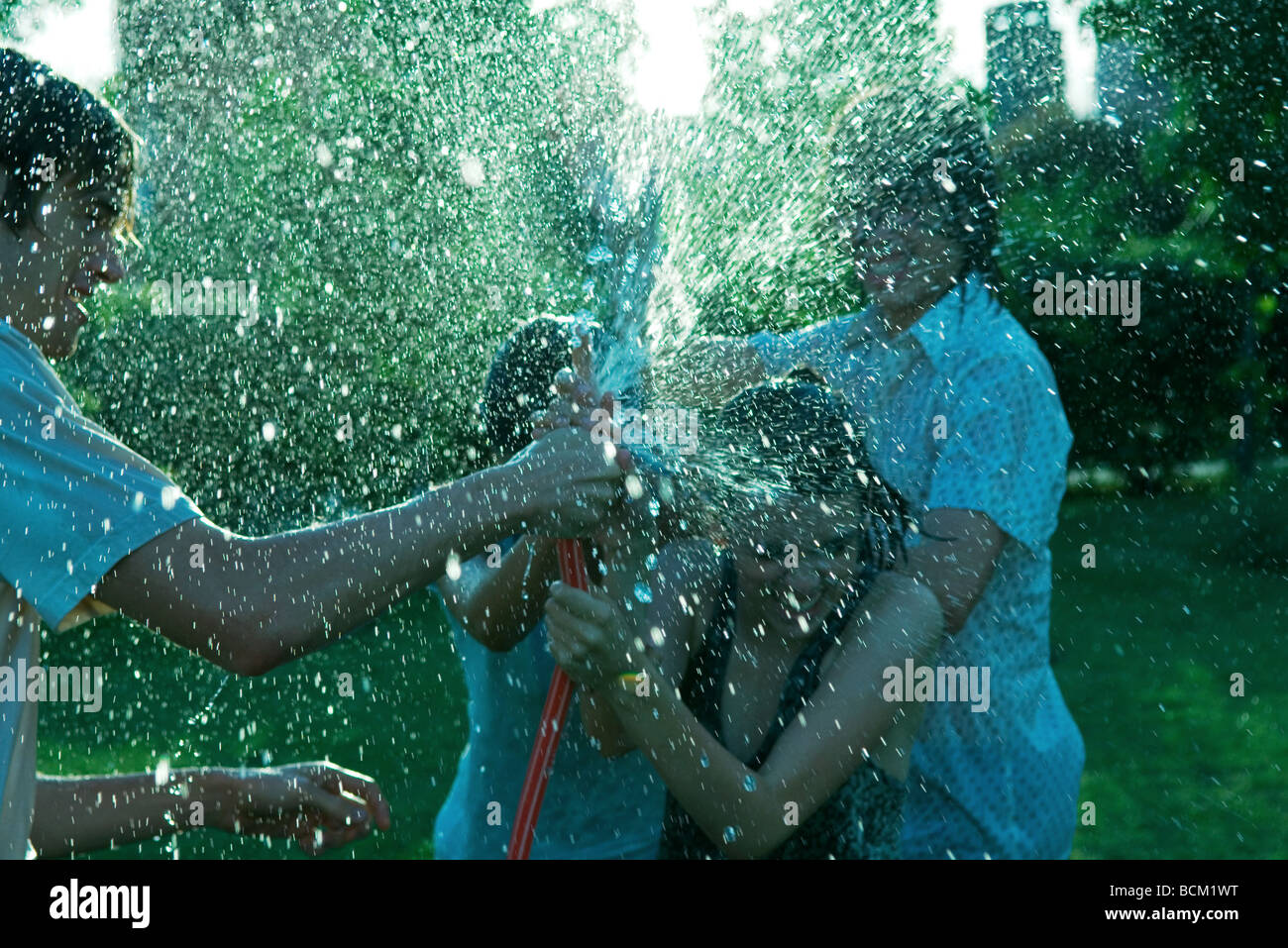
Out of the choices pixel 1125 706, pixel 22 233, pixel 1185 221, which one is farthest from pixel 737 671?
A: pixel 1185 221

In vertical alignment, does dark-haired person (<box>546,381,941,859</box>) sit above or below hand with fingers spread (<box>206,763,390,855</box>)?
above

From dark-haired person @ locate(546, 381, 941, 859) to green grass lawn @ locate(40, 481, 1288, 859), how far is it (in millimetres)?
3925

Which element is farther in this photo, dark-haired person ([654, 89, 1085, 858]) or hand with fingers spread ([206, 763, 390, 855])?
dark-haired person ([654, 89, 1085, 858])

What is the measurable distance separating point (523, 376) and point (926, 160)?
1.10m

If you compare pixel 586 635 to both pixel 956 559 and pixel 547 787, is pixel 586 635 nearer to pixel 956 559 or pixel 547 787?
pixel 547 787

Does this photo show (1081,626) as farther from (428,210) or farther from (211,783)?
(211,783)

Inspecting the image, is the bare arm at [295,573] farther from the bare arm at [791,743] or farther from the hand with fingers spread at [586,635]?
the bare arm at [791,743]

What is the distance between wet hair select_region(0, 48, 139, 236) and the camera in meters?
1.98

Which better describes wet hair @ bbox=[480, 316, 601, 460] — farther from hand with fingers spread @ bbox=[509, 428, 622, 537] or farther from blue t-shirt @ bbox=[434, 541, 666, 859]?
hand with fingers spread @ bbox=[509, 428, 622, 537]

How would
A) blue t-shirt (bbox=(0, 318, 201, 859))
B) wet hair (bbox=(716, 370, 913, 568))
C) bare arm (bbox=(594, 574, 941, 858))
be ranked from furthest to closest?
wet hair (bbox=(716, 370, 913, 568)), bare arm (bbox=(594, 574, 941, 858)), blue t-shirt (bbox=(0, 318, 201, 859))

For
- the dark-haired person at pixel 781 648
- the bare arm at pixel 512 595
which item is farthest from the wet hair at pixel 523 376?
the dark-haired person at pixel 781 648

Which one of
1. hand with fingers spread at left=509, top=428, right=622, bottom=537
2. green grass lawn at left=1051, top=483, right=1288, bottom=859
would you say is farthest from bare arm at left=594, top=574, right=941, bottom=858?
green grass lawn at left=1051, top=483, right=1288, bottom=859

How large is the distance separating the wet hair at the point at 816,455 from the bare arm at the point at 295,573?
965 mm
